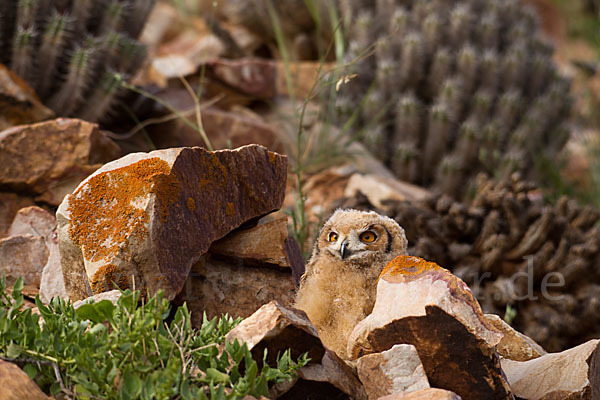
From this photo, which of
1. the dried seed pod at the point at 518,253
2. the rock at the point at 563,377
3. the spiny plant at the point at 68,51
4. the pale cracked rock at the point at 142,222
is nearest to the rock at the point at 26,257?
the pale cracked rock at the point at 142,222

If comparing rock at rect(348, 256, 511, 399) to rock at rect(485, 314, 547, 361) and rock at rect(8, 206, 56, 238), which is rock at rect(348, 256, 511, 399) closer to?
rock at rect(485, 314, 547, 361)

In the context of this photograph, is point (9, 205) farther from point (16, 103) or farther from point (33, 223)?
point (16, 103)

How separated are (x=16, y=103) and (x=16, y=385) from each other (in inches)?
122

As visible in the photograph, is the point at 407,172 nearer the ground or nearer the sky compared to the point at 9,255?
nearer the ground

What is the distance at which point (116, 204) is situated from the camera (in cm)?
222

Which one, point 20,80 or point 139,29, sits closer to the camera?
point 20,80

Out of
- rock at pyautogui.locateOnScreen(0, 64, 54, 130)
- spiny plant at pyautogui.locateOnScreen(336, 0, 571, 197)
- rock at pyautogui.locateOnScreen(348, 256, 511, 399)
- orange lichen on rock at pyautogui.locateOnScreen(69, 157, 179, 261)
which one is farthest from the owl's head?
spiny plant at pyautogui.locateOnScreen(336, 0, 571, 197)

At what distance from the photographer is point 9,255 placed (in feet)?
9.29

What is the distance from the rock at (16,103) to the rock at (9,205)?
2.84 ft

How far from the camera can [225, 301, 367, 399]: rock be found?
1923mm

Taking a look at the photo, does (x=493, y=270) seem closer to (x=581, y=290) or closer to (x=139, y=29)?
(x=581, y=290)

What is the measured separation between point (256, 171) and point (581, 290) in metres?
3.32

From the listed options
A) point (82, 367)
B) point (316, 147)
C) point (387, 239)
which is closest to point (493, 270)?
point (316, 147)

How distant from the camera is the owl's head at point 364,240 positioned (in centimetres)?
260
